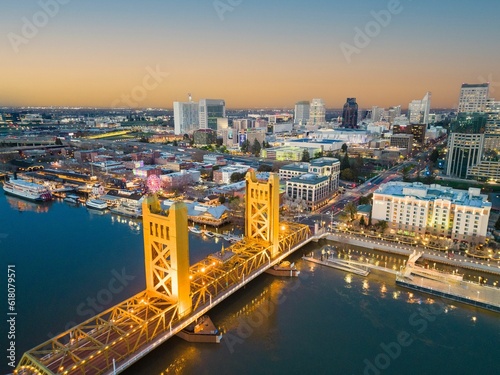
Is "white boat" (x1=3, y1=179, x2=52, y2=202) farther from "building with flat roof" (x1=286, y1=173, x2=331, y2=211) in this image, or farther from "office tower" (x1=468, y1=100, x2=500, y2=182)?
"office tower" (x1=468, y1=100, x2=500, y2=182)

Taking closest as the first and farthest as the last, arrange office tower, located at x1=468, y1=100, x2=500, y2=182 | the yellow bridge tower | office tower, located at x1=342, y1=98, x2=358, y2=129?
the yellow bridge tower, office tower, located at x1=468, y1=100, x2=500, y2=182, office tower, located at x1=342, y1=98, x2=358, y2=129

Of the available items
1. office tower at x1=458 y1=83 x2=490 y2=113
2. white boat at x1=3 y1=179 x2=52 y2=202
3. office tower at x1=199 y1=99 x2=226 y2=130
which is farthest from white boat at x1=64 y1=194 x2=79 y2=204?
office tower at x1=458 y1=83 x2=490 y2=113

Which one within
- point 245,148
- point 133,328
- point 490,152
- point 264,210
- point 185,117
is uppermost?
point 185,117

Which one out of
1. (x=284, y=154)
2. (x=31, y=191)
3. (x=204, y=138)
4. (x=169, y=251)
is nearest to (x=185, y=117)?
(x=204, y=138)

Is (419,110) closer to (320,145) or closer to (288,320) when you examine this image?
(320,145)

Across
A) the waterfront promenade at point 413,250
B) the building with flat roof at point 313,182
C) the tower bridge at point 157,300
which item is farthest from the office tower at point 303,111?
the tower bridge at point 157,300

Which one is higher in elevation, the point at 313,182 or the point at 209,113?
the point at 209,113
